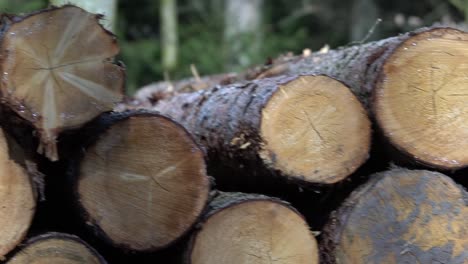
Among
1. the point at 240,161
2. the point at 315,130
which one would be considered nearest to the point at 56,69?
the point at 240,161

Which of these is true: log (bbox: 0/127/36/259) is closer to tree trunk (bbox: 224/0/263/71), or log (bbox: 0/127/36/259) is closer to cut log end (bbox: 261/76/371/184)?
cut log end (bbox: 261/76/371/184)

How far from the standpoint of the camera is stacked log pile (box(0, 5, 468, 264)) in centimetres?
265

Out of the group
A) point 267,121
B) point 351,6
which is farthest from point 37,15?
point 351,6

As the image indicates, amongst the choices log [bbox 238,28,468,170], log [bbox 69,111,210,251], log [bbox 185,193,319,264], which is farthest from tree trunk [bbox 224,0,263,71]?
log [bbox 69,111,210,251]

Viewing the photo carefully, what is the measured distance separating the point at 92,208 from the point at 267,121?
769 mm

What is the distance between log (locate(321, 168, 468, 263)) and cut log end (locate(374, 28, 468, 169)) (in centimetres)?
12

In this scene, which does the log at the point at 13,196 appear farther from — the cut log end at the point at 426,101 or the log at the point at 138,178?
the cut log end at the point at 426,101

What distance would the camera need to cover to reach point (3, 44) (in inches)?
101

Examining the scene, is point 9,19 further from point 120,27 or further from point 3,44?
point 120,27

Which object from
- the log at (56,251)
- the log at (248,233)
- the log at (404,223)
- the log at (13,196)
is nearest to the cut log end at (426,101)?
the log at (404,223)

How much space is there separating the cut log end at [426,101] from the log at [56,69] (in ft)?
3.71

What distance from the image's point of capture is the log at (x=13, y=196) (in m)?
2.61

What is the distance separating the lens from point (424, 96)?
305cm

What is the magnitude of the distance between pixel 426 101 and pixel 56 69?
1512mm
